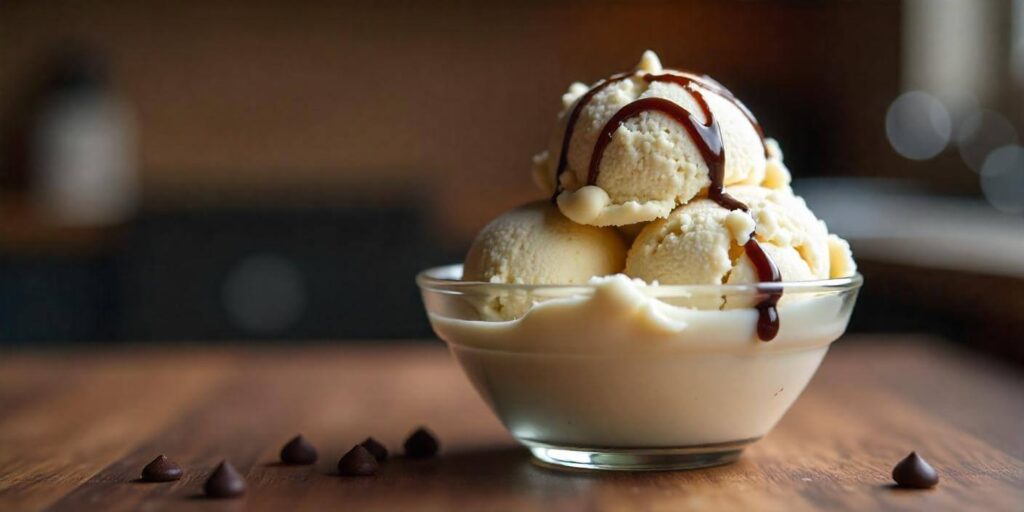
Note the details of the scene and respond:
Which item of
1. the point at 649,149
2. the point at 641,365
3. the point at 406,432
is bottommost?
the point at 406,432

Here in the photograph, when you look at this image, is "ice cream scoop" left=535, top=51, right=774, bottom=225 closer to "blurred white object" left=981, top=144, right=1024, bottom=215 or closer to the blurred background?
the blurred background

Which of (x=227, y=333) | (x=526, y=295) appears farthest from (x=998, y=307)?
(x=227, y=333)

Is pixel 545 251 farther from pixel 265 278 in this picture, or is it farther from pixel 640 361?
pixel 265 278

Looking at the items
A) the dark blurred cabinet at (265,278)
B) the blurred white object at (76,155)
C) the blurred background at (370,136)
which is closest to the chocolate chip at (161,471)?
the blurred background at (370,136)

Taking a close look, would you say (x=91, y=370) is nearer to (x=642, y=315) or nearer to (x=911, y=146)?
(x=642, y=315)

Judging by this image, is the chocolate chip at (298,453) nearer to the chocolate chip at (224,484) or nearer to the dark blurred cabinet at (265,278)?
the chocolate chip at (224,484)

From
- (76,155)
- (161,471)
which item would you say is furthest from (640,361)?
(76,155)
